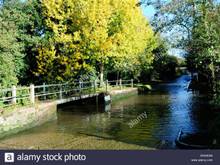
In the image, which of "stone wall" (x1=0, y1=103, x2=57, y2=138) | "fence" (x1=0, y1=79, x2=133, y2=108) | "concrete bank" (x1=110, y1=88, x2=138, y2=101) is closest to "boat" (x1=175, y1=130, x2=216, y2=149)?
"stone wall" (x1=0, y1=103, x2=57, y2=138)

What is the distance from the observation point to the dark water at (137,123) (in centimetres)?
1872

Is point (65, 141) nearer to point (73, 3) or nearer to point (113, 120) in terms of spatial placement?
point (113, 120)

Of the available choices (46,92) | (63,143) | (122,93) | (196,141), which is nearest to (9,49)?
(46,92)

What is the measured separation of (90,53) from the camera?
35438 mm

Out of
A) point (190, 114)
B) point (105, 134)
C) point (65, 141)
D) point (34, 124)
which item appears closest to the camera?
point (65, 141)

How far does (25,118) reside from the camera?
21578mm

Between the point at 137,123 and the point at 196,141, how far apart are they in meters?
7.19

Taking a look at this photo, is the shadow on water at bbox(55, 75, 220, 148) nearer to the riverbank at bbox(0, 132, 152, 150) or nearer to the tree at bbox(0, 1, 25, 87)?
the riverbank at bbox(0, 132, 152, 150)

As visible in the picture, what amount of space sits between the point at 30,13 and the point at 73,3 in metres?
3.58

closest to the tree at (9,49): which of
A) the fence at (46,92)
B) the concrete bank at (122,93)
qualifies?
the fence at (46,92)

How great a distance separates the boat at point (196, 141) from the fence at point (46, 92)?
8.90 m

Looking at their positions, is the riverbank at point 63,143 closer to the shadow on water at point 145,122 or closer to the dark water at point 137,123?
the dark water at point 137,123

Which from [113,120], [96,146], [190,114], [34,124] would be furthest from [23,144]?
[190,114]

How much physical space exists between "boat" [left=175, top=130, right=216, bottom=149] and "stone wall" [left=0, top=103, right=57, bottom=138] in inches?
305
